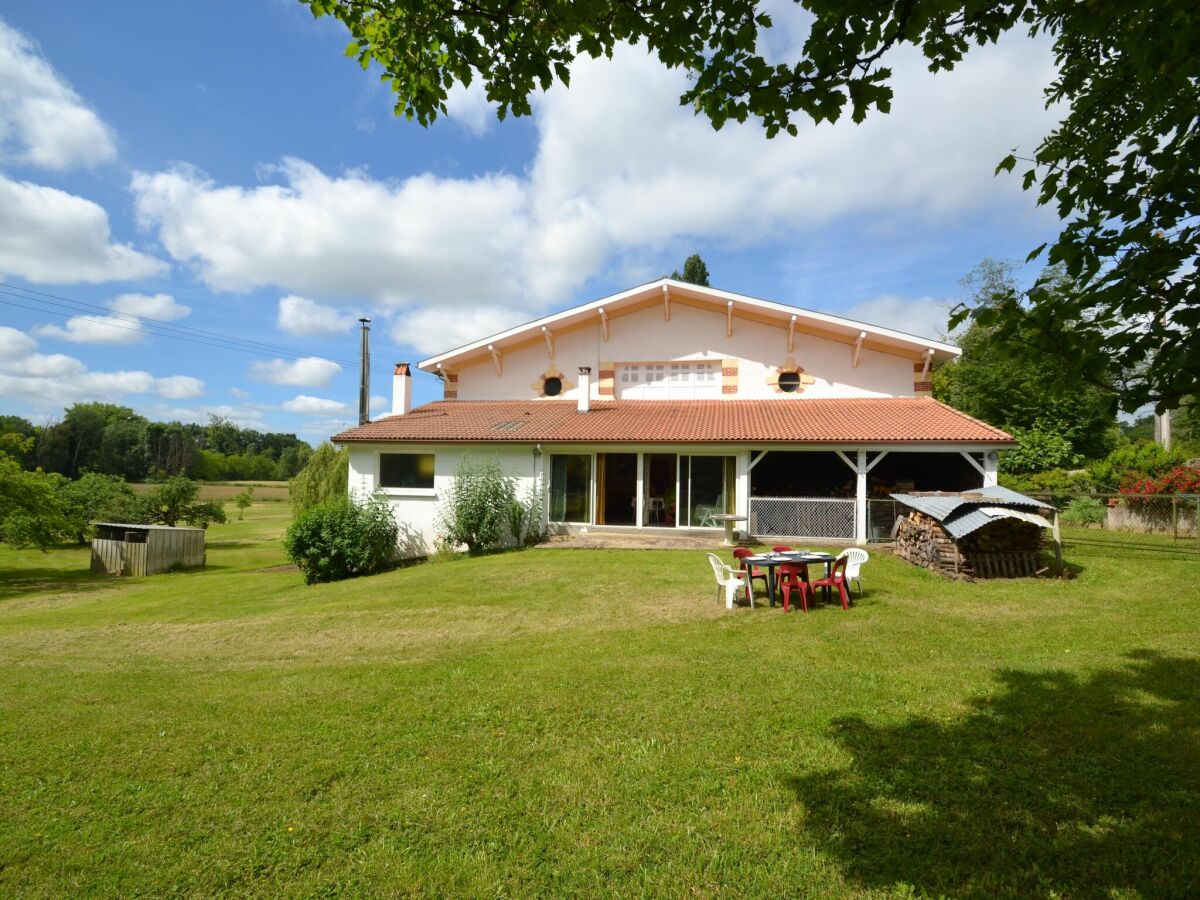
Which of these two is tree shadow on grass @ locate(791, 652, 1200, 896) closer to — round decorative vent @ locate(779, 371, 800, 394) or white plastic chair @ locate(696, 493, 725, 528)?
white plastic chair @ locate(696, 493, 725, 528)

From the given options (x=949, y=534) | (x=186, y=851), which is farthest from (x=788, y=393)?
(x=186, y=851)

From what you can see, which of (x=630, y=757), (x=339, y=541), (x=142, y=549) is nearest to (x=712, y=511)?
(x=339, y=541)

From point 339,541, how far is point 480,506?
364 cm

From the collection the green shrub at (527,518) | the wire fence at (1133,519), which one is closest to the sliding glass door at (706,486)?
the green shrub at (527,518)

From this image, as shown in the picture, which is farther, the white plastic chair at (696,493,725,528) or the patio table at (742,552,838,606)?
the white plastic chair at (696,493,725,528)

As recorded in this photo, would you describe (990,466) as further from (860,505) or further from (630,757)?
(630,757)

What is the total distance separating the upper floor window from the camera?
19828 millimetres

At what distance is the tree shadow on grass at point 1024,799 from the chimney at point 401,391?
18406 millimetres

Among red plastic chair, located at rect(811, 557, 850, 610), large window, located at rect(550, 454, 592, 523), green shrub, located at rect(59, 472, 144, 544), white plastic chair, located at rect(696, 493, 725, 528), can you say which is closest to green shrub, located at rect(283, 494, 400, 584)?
large window, located at rect(550, 454, 592, 523)

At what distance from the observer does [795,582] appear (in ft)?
28.9

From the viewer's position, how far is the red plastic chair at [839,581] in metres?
8.83

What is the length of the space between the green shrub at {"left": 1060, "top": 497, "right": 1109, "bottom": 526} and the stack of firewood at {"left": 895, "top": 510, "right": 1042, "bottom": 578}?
10310mm

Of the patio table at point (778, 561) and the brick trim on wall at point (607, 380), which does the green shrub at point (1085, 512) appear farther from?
the brick trim on wall at point (607, 380)

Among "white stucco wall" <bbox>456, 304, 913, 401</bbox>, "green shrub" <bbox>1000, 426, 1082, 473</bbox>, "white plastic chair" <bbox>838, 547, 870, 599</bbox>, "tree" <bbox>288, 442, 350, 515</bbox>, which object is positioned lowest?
"white plastic chair" <bbox>838, 547, 870, 599</bbox>
